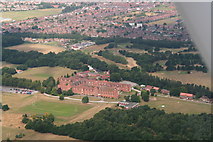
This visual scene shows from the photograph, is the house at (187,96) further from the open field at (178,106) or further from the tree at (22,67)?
the tree at (22,67)

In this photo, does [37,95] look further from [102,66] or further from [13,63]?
[13,63]

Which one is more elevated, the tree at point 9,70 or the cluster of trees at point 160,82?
the tree at point 9,70

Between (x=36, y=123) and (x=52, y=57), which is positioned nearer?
(x=36, y=123)

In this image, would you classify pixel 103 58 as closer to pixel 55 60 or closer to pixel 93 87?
pixel 55 60

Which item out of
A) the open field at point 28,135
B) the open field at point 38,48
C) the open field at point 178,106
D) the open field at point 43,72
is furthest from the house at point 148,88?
the open field at point 38,48

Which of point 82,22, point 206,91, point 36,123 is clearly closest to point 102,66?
point 206,91

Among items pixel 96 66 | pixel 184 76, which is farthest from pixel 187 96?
pixel 96 66

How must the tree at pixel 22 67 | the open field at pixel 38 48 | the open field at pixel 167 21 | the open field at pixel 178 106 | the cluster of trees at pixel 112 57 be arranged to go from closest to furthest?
the open field at pixel 178 106 → the tree at pixel 22 67 → the cluster of trees at pixel 112 57 → the open field at pixel 38 48 → the open field at pixel 167 21
